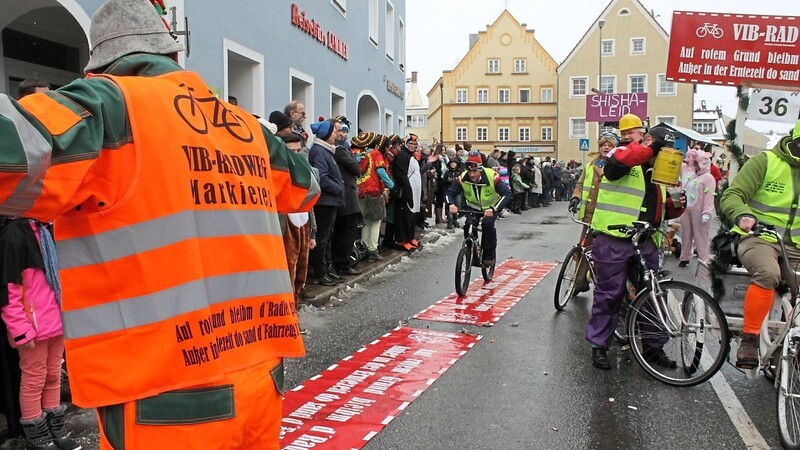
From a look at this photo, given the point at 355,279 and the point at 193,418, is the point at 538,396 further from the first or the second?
the point at 355,279

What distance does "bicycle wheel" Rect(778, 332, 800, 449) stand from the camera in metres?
4.05

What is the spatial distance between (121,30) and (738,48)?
6820 millimetres

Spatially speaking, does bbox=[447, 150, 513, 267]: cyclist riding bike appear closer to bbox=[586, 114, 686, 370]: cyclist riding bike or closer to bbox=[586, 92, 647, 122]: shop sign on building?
bbox=[586, 114, 686, 370]: cyclist riding bike

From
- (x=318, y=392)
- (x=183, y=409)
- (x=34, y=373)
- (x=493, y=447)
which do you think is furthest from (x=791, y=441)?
(x=34, y=373)

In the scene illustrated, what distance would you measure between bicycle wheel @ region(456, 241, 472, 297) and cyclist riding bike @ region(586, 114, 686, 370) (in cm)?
285

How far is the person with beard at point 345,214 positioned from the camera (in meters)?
9.28

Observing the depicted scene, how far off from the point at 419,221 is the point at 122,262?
1433cm

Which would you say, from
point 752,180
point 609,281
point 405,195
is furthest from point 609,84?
point 752,180

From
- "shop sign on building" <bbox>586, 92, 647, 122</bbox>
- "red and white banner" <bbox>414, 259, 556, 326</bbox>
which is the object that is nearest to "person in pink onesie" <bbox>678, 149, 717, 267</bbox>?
"red and white banner" <bbox>414, 259, 556, 326</bbox>

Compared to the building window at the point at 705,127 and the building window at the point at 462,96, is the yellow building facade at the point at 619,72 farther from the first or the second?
the building window at the point at 705,127

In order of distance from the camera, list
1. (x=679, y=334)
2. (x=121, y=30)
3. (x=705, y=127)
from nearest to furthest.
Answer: (x=121, y=30) < (x=679, y=334) < (x=705, y=127)

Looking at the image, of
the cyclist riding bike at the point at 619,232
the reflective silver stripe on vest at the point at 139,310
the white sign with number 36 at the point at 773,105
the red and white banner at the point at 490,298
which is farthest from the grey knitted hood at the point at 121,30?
the white sign with number 36 at the point at 773,105

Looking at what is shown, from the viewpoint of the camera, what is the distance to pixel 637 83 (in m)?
54.9

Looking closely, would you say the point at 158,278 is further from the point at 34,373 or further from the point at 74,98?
the point at 34,373
